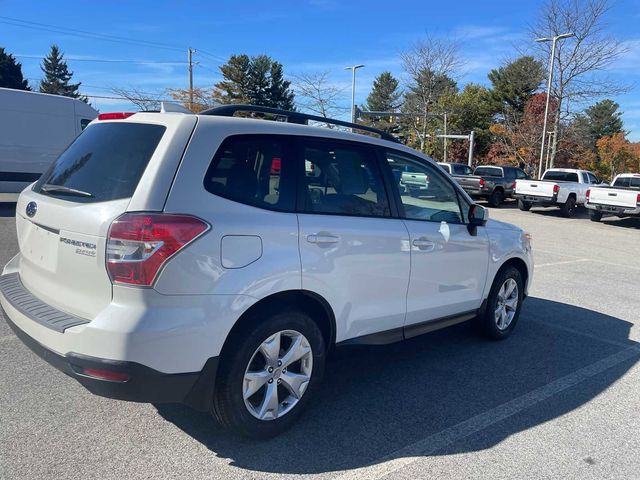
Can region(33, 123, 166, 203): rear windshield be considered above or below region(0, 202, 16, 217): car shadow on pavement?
above

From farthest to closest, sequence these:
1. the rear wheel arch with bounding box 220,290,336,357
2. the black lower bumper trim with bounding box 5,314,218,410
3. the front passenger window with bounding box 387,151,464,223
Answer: the front passenger window with bounding box 387,151,464,223, the rear wheel arch with bounding box 220,290,336,357, the black lower bumper trim with bounding box 5,314,218,410

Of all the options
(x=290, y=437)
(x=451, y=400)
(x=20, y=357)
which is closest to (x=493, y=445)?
(x=451, y=400)

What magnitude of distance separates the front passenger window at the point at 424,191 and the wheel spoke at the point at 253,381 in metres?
1.61

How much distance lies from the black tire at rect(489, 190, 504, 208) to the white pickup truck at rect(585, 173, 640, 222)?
5.06m

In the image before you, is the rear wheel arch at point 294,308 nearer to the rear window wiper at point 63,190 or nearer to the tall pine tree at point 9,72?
the rear window wiper at point 63,190

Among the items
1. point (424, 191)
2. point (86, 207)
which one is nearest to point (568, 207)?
point (424, 191)

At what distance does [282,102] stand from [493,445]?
4822 centimetres

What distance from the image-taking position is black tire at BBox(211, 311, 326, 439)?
2.91 metres

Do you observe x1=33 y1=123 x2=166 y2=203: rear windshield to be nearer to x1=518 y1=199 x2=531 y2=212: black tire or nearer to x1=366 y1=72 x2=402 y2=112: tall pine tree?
x1=518 y1=199 x2=531 y2=212: black tire

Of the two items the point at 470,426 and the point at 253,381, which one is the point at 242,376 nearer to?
the point at 253,381

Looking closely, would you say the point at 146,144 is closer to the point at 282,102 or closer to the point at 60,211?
the point at 60,211

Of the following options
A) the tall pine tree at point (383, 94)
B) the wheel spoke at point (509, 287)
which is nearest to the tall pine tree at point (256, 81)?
the tall pine tree at point (383, 94)

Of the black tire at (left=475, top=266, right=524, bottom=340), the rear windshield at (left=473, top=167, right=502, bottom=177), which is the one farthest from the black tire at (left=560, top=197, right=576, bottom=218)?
the black tire at (left=475, top=266, right=524, bottom=340)

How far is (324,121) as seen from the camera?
150 inches
